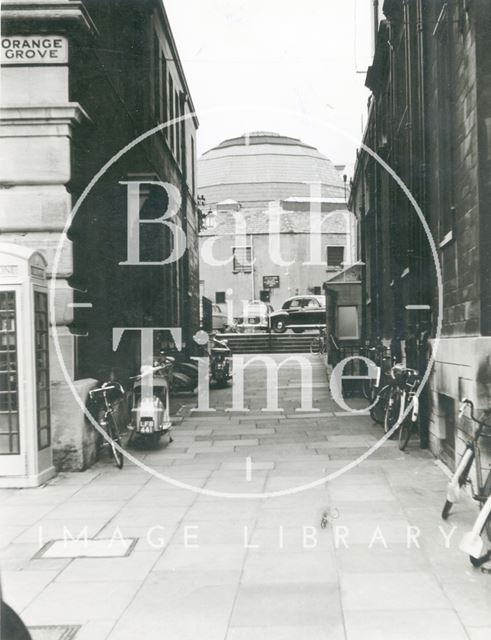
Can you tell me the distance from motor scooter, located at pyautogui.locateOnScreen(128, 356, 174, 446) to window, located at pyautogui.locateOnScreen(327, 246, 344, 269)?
45995mm

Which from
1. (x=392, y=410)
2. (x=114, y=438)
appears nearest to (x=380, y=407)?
(x=392, y=410)

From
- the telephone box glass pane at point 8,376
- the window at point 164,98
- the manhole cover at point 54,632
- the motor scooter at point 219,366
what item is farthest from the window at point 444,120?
the motor scooter at point 219,366

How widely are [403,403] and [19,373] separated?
5.01m

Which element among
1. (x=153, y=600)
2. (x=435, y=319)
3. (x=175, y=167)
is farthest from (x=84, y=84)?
(x=175, y=167)

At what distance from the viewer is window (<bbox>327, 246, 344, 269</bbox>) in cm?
5728

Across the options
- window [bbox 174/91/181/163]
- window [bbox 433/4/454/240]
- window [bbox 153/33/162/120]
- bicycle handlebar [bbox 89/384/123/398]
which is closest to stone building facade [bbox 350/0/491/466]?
window [bbox 433/4/454/240]

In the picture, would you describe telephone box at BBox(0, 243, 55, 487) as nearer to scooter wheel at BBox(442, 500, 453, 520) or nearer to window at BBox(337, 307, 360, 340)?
scooter wheel at BBox(442, 500, 453, 520)

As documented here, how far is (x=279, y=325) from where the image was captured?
4500 cm

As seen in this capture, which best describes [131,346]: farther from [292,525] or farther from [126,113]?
[292,525]

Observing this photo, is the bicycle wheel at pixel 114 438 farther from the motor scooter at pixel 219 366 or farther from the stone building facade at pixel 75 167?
the motor scooter at pixel 219 366

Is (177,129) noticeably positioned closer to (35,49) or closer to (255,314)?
(35,49)

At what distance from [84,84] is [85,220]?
1.61 meters

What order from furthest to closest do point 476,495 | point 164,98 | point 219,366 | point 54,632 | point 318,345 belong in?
1. point 318,345
2. point 164,98
3. point 219,366
4. point 476,495
5. point 54,632

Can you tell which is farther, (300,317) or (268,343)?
(300,317)
